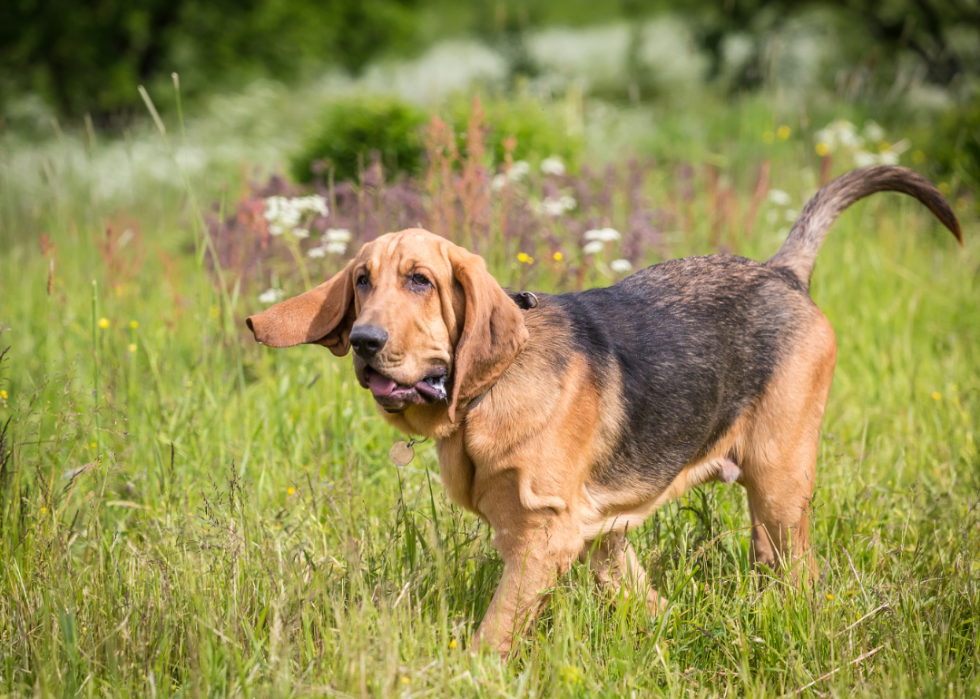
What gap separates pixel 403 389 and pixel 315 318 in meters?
0.50

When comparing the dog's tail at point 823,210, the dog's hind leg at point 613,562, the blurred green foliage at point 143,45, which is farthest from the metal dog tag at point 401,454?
the blurred green foliage at point 143,45

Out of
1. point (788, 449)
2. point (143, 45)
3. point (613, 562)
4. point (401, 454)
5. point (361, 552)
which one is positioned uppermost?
point (401, 454)

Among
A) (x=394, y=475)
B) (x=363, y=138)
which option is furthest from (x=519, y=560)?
(x=363, y=138)

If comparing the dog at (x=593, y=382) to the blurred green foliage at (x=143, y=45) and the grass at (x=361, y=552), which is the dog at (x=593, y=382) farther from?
the blurred green foliage at (x=143, y=45)

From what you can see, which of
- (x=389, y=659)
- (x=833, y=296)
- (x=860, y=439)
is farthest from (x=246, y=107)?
(x=389, y=659)

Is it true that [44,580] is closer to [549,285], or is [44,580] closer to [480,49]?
[549,285]

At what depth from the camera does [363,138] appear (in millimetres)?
7852

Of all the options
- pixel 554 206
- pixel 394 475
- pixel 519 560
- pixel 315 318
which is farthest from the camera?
pixel 554 206

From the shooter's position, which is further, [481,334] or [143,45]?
[143,45]

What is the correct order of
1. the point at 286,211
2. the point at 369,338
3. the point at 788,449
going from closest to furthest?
the point at 369,338 → the point at 788,449 → the point at 286,211

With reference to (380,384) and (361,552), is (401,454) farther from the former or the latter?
(380,384)

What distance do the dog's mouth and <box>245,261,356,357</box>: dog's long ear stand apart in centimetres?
34

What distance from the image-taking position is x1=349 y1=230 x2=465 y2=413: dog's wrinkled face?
8.15 ft

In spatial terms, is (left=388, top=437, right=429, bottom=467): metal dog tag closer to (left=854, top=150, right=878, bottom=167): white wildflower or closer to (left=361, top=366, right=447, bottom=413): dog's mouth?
(left=361, top=366, right=447, bottom=413): dog's mouth
